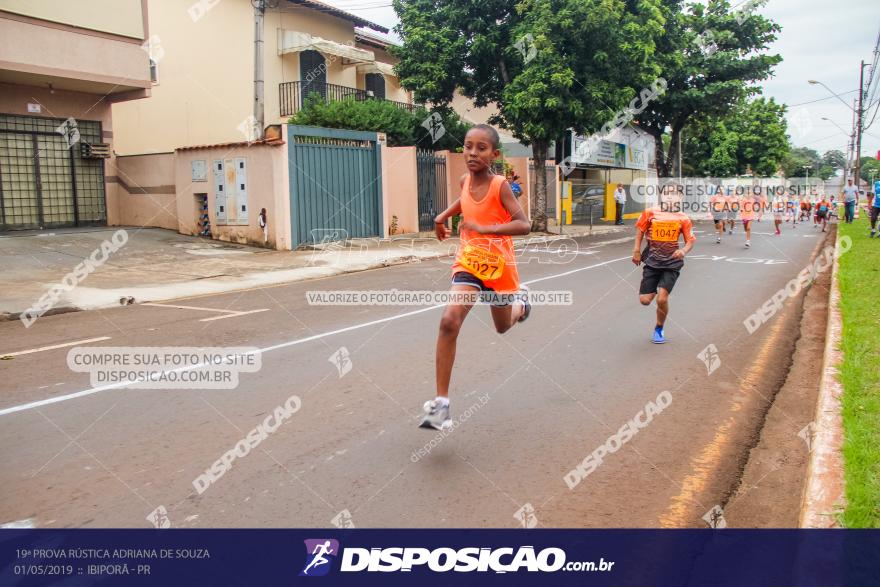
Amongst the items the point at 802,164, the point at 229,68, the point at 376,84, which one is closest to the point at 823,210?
the point at 376,84

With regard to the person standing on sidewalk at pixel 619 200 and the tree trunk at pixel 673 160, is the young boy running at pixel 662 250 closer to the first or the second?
the person standing on sidewalk at pixel 619 200

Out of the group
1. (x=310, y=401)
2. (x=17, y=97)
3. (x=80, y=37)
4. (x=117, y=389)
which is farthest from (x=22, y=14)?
(x=310, y=401)

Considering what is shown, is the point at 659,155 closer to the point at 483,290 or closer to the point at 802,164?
the point at 483,290

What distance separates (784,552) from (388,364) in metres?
4.04

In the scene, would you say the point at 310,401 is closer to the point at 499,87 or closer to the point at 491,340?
the point at 491,340

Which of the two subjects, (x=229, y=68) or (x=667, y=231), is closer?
(x=667, y=231)

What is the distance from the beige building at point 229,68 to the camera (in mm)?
23203

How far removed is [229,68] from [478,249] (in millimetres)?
22405

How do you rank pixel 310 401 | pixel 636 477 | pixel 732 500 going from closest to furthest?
pixel 732 500, pixel 636 477, pixel 310 401

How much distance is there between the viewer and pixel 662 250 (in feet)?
25.9

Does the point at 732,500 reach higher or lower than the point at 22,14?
lower

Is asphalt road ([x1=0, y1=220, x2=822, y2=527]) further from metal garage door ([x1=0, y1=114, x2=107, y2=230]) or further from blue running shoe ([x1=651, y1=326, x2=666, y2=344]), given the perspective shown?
metal garage door ([x1=0, y1=114, x2=107, y2=230])

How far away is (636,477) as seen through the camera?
414 centimetres

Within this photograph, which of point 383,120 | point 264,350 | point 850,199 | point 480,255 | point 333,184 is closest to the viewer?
point 480,255
